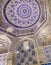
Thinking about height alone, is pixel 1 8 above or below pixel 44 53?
above

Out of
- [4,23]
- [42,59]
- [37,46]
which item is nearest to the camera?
[42,59]

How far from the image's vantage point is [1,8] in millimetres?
3529

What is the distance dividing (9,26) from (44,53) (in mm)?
828

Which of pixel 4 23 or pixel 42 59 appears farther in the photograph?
pixel 4 23

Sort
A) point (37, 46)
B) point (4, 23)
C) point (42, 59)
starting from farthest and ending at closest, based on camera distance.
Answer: point (4, 23), point (37, 46), point (42, 59)

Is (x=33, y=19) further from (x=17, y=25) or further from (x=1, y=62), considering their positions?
(x=1, y=62)

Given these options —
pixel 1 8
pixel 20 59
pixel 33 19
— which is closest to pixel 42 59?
pixel 20 59

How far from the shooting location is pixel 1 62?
120 inches

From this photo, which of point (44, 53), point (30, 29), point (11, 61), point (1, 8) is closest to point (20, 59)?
point (11, 61)

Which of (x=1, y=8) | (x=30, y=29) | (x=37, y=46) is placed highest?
(x=1, y=8)

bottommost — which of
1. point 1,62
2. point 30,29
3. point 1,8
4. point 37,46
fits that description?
point 1,62

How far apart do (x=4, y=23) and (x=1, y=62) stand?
0.77 meters

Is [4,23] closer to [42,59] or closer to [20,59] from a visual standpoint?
[20,59]

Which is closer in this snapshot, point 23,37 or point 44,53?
point 44,53
